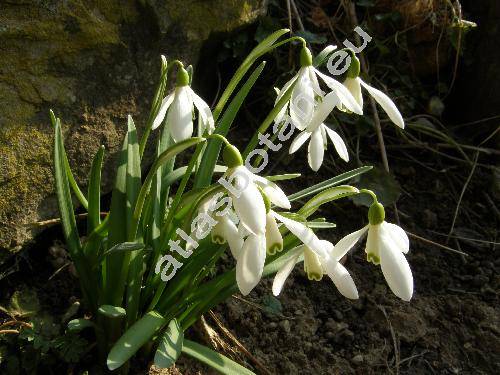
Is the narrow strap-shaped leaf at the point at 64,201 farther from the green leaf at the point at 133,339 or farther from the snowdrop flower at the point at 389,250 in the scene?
the snowdrop flower at the point at 389,250

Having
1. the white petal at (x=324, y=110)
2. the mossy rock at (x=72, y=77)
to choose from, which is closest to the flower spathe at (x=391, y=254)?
the white petal at (x=324, y=110)

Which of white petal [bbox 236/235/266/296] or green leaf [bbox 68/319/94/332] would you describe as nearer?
white petal [bbox 236/235/266/296]

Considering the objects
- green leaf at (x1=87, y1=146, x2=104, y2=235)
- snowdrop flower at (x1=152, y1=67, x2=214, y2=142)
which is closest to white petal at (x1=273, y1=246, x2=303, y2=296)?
snowdrop flower at (x1=152, y1=67, x2=214, y2=142)

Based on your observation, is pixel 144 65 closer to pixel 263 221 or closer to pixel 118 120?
pixel 118 120

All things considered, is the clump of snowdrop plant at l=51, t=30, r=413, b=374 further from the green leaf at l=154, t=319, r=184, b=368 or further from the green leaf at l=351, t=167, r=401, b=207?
the green leaf at l=351, t=167, r=401, b=207

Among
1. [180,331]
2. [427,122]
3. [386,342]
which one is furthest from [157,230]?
[427,122]
